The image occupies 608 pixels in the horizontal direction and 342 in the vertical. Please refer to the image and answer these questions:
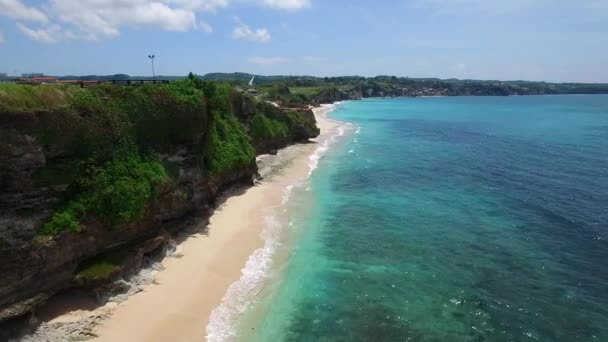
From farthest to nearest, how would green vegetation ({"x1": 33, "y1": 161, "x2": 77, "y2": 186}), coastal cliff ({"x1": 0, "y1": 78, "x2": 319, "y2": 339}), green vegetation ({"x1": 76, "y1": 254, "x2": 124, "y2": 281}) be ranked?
green vegetation ({"x1": 76, "y1": 254, "x2": 124, "y2": 281}), green vegetation ({"x1": 33, "y1": 161, "x2": 77, "y2": 186}), coastal cliff ({"x1": 0, "y1": 78, "x2": 319, "y2": 339})

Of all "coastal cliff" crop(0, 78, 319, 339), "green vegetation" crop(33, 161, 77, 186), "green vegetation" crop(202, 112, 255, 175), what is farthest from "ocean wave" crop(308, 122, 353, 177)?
Answer: "green vegetation" crop(33, 161, 77, 186)

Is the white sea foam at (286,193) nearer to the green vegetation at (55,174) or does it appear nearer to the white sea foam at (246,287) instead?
the white sea foam at (246,287)

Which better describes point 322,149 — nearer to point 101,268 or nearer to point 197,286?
point 197,286

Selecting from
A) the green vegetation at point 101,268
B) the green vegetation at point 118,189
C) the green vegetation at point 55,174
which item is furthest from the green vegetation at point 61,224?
the green vegetation at point 101,268

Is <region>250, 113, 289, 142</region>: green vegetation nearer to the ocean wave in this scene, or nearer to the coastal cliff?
the ocean wave

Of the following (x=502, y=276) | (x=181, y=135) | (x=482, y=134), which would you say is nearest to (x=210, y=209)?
(x=181, y=135)

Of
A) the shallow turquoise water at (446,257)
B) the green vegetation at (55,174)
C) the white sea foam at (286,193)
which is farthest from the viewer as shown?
the white sea foam at (286,193)
